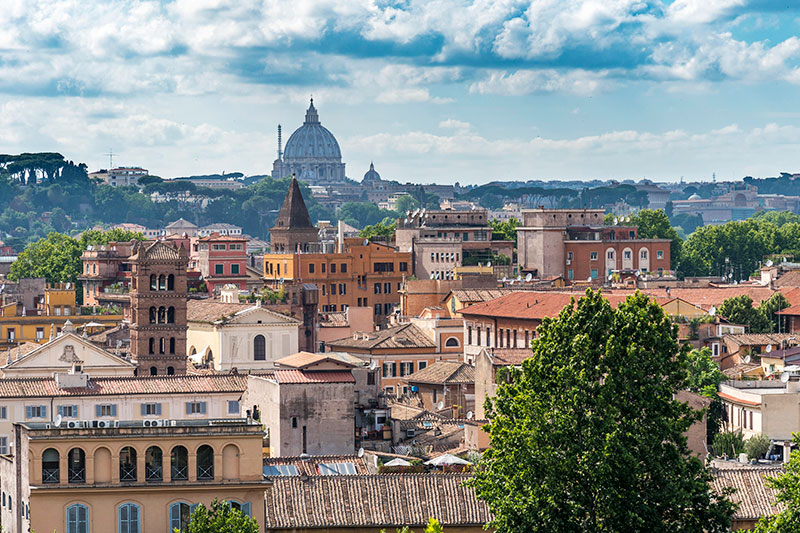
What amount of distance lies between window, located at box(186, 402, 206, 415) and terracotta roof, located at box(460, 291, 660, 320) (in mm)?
23523

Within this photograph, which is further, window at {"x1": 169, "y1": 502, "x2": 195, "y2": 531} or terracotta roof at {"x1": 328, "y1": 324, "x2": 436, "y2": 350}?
terracotta roof at {"x1": 328, "y1": 324, "x2": 436, "y2": 350}

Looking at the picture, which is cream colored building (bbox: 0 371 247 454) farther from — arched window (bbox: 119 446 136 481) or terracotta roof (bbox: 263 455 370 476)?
arched window (bbox: 119 446 136 481)

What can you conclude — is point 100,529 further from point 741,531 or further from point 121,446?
point 741,531

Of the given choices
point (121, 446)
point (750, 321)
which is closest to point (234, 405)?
point (121, 446)

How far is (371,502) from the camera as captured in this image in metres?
47.0

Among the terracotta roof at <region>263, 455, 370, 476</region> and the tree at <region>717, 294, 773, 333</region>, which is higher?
the tree at <region>717, 294, 773, 333</region>

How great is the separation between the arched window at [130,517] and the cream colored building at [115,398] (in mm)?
18306

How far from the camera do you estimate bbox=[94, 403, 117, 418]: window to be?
213 ft

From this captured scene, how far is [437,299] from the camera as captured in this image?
107688mm

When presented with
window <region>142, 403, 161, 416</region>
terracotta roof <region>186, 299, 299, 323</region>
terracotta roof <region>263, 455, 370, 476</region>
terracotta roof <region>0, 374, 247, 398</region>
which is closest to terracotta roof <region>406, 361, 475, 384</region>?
terracotta roof <region>0, 374, 247, 398</region>

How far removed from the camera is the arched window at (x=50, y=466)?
45.3 m

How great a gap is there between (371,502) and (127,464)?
5.19m

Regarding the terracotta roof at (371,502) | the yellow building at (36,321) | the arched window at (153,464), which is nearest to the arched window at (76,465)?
the arched window at (153,464)

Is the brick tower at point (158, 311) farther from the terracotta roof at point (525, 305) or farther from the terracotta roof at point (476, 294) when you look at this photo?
the terracotta roof at point (476, 294)
